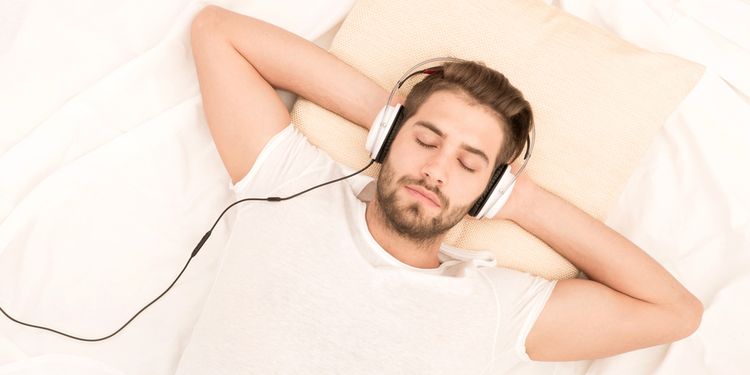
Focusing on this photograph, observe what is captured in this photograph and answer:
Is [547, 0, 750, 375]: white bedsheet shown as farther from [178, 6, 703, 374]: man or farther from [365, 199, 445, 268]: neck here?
[365, 199, 445, 268]: neck

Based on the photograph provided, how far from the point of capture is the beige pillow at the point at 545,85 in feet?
6.40

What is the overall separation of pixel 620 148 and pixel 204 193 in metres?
1.32

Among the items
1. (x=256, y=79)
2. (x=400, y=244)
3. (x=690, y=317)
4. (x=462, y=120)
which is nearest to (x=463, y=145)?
(x=462, y=120)

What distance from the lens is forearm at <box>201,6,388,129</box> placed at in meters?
1.92

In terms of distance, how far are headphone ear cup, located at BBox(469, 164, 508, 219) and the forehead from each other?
53mm

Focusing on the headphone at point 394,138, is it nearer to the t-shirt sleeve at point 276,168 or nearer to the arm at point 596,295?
the arm at point 596,295

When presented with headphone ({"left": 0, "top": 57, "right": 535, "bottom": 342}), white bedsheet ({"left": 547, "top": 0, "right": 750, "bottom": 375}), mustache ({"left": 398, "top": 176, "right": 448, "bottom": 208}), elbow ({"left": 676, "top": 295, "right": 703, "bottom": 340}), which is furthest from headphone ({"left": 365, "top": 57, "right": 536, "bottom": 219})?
elbow ({"left": 676, "top": 295, "right": 703, "bottom": 340})

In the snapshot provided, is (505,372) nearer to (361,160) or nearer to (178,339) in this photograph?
(361,160)

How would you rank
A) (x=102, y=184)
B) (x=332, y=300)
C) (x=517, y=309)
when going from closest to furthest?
(x=332, y=300) → (x=517, y=309) → (x=102, y=184)

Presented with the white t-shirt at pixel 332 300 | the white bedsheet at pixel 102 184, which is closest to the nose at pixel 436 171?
the white t-shirt at pixel 332 300

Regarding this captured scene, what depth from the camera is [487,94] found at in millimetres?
1809

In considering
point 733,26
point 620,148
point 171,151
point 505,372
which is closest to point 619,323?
point 505,372

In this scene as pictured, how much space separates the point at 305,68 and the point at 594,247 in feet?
3.38

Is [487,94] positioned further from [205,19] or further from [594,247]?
[205,19]
